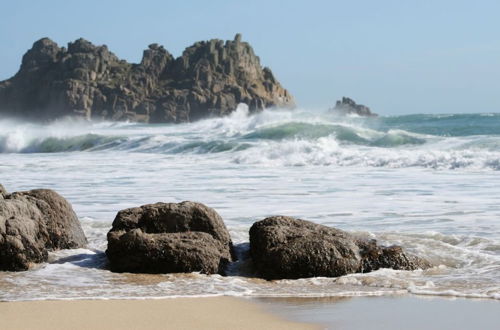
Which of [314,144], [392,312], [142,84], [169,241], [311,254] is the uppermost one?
[142,84]

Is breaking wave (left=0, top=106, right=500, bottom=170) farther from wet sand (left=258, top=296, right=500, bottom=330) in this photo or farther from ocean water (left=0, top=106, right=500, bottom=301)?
wet sand (left=258, top=296, right=500, bottom=330)

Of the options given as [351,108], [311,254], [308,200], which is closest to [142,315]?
[311,254]

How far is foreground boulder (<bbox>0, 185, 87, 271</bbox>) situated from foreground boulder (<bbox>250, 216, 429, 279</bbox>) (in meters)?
1.61

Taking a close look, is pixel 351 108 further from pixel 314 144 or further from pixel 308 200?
pixel 308 200

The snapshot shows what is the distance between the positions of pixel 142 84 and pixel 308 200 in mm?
83497

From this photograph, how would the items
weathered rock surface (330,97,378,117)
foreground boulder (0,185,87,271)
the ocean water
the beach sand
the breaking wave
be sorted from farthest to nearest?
1. weathered rock surface (330,97,378,117)
2. the breaking wave
3. foreground boulder (0,185,87,271)
4. the ocean water
5. the beach sand

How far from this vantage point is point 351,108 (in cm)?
9288

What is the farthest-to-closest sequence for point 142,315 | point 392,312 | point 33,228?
point 33,228
point 392,312
point 142,315

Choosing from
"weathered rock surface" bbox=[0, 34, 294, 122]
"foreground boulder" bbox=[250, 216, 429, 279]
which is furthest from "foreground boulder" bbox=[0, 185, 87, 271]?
"weathered rock surface" bbox=[0, 34, 294, 122]

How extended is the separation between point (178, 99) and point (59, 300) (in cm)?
8290

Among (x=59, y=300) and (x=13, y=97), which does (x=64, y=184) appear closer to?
(x=59, y=300)

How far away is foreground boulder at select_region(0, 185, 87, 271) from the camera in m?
5.94

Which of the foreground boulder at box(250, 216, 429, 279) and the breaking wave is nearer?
the foreground boulder at box(250, 216, 429, 279)

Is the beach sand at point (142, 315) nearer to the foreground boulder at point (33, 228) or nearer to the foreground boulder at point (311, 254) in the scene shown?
the foreground boulder at point (311, 254)
